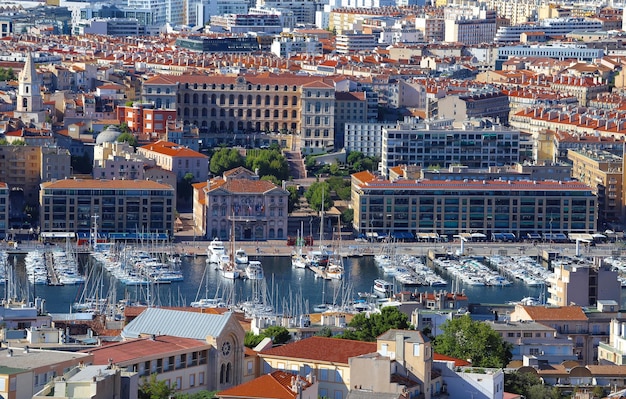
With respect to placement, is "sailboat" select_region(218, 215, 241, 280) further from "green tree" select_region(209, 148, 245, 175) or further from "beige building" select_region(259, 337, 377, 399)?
"beige building" select_region(259, 337, 377, 399)

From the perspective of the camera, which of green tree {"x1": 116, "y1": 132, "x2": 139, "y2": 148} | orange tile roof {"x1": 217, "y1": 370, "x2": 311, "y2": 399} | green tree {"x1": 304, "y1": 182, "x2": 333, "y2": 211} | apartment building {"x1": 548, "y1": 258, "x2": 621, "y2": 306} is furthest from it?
green tree {"x1": 116, "y1": 132, "x2": 139, "y2": 148}

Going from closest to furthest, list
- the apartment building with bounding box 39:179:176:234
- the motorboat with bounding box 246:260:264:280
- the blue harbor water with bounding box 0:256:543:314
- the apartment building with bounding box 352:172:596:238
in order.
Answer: the blue harbor water with bounding box 0:256:543:314 → the motorboat with bounding box 246:260:264:280 → the apartment building with bounding box 39:179:176:234 → the apartment building with bounding box 352:172:596:238

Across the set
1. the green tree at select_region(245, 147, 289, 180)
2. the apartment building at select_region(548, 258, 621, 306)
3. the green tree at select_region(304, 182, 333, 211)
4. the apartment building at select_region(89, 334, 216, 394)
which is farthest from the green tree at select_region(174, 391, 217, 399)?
the green tree at select_region(245, 147, 289, 180)

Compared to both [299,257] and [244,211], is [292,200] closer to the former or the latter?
[244,211]

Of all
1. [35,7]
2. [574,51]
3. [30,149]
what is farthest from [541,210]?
[35,7]

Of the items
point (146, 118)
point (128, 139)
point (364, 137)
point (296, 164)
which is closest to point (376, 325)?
point (128, 139)
